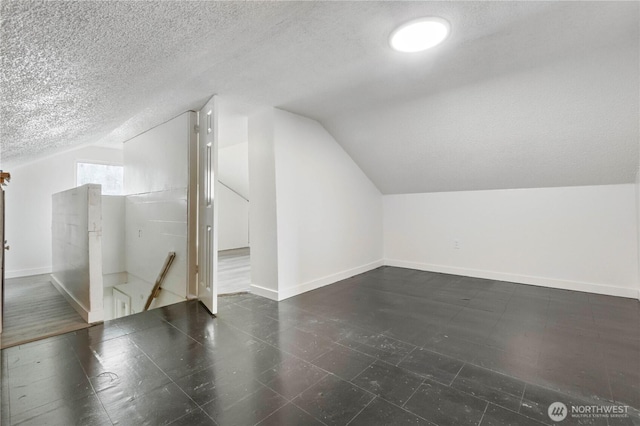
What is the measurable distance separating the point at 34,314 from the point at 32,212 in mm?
2830

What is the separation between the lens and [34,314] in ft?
9.64

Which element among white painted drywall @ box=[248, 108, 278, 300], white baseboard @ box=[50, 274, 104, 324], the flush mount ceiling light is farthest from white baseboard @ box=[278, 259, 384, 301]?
the flush mount ceiling light

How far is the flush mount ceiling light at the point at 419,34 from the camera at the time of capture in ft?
5.54

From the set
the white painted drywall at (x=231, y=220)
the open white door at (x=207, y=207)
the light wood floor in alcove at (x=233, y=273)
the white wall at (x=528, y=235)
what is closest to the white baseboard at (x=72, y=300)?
the open white door at (x=207, y=207)

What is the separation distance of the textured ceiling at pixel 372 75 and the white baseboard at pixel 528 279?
3.98ft

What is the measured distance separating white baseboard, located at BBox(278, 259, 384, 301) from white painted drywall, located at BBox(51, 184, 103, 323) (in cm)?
174

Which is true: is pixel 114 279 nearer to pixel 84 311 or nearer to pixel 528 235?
pixel 84 311

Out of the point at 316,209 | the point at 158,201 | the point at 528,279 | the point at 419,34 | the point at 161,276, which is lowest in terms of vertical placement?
the point at 528,279

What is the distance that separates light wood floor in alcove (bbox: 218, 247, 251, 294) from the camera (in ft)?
12.3

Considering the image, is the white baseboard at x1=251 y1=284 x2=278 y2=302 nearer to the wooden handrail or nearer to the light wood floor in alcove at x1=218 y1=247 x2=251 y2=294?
the light wood floor in alcove at x1=218 y1=247 x2=251 y2=294

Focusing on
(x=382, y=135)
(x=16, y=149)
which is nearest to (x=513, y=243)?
(x=382, y=135)

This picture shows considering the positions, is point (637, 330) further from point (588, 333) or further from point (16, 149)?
point (16, 149)

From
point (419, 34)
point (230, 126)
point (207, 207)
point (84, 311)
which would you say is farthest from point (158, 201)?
point (419, 34)

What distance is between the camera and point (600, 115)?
253 centimetres
